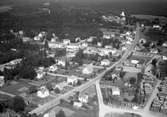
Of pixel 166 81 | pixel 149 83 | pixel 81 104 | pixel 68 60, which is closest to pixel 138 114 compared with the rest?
pixel 81 104

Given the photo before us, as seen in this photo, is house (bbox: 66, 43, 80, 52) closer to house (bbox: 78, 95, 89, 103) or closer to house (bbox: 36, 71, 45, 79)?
house (bbox: 36, 71, 45, 79)

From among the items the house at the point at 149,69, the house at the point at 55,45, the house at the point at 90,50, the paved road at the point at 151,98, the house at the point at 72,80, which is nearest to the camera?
the paved road at the point at 151,98

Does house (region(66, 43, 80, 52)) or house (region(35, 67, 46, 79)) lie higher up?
house (region(66, 43, 80, 52))

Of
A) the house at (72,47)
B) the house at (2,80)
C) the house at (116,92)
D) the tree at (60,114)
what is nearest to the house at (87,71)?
the house at (116,92)

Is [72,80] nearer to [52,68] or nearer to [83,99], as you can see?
[83,99]

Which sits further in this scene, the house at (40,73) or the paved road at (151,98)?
the house at (40,73)

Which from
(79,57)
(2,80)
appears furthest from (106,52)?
(2,80)

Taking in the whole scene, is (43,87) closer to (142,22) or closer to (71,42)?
(71,42)

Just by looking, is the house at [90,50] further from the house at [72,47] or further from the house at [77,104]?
the house at [77,104]

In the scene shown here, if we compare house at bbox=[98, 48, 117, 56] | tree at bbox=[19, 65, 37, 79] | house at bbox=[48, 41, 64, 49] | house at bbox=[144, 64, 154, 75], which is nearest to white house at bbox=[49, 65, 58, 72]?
tree at bbox=[19, 65, 37, 79]
